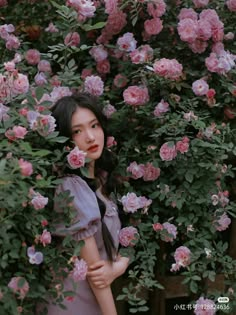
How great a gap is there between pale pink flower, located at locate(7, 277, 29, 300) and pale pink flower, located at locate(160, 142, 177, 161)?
720mm

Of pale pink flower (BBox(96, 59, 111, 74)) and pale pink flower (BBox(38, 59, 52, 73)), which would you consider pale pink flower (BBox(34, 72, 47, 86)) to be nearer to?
pale pink flower (BBox(38, 59, 52, 73))

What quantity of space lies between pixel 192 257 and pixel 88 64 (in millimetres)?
869

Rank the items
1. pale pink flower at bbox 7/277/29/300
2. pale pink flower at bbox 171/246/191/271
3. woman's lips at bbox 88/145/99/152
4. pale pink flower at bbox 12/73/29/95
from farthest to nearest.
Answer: pale pink flower at bbox 171/246/191/271
woman's lips at bbox 88/145/99/152
pale pink flower at bbox 12/73/29/95
pale pink flower at bbox 7/277/29/300

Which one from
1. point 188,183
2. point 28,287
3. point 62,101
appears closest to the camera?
point 28,287

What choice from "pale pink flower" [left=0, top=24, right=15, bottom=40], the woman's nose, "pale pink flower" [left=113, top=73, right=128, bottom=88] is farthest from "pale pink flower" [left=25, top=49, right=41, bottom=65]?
the woman's nose

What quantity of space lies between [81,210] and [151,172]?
0.45 metres

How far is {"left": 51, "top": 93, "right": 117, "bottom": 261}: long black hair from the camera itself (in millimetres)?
2029

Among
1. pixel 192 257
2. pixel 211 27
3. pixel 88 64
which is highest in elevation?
pixel 211 27

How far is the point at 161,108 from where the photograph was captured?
2.29 metres

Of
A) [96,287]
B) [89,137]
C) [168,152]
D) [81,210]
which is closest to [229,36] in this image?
[168,152]

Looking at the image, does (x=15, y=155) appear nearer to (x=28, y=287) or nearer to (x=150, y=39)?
(x=28, y=287)

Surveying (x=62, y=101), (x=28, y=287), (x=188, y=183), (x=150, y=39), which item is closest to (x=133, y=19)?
(x=150, y=39)

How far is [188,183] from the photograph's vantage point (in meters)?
2.26

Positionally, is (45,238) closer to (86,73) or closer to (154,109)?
(154,109)
